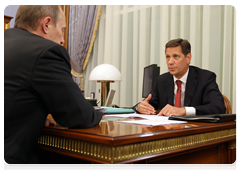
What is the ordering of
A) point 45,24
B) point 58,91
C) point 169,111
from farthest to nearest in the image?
point 169,111 → point 45,24 → point 58,91

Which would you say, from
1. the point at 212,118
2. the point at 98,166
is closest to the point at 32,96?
the point at 98,166

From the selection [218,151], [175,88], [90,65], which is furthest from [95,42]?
[218,151]

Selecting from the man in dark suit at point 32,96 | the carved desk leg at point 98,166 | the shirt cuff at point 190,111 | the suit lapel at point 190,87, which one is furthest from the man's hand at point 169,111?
the carved desk leg at point 98,166

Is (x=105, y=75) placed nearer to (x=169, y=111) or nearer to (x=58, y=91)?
(x=169, y=111)

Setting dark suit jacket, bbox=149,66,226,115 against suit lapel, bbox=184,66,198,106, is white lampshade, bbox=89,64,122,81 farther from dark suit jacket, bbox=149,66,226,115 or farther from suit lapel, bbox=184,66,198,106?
suit lapel, bbox=184,66,198,106

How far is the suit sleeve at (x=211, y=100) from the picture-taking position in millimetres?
1969

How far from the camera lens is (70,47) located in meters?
5.27

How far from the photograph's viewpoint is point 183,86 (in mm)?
2490

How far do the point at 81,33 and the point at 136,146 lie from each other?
180 inches

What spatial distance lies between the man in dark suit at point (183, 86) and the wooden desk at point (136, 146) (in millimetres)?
812

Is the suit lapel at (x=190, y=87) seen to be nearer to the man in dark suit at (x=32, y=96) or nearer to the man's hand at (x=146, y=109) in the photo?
the man's hand at (x=146, y=109)

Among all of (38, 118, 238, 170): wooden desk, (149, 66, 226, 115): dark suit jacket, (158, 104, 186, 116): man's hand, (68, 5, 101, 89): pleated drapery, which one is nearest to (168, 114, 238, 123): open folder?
A: (38, 118, 238, 170): wooden desk

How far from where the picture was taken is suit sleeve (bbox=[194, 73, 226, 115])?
6.46ft

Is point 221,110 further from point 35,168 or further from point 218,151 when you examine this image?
point 35,168
